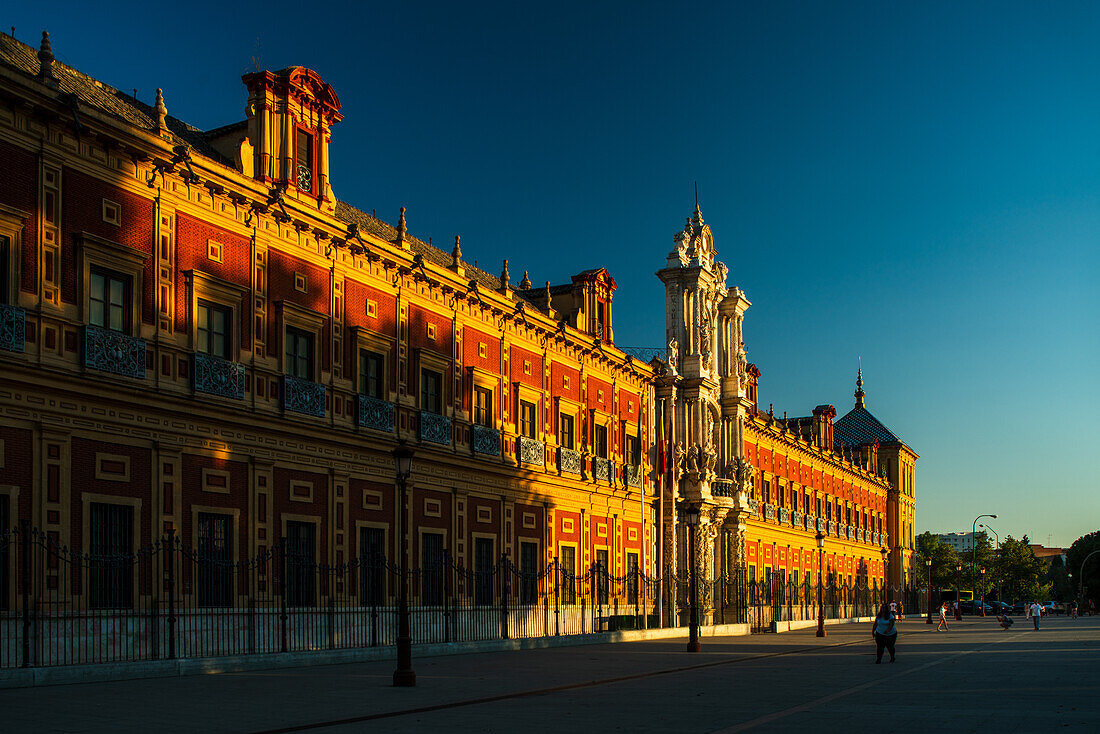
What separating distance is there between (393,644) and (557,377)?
14.6 metres

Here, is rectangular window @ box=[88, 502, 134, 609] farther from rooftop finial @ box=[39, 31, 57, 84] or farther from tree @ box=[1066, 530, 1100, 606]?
tree @ box=[1066, 530, 1100, 606]

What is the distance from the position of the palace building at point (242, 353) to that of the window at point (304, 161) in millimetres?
54

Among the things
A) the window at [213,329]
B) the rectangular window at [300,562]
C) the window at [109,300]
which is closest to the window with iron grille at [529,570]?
the rectangular window at [300,562]

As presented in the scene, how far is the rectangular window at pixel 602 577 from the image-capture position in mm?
40250

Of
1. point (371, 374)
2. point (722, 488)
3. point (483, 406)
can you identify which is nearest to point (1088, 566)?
point (722, 488)

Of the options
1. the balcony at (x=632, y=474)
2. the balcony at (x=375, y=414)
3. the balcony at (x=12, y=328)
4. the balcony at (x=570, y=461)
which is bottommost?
the balcony at (x=632, y=474)

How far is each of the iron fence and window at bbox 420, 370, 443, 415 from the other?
4236 millimetres

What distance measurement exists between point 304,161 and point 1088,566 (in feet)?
377

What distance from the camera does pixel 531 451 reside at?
3731cm

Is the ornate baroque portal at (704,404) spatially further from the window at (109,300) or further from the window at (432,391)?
the window at (109,300)

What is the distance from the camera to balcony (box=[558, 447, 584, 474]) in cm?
3919

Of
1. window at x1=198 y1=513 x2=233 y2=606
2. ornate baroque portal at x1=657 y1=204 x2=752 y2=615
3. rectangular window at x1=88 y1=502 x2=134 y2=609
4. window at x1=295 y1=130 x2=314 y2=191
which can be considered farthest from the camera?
ornate baroque portal at x1=657 y1=204 x2=752 y2=615

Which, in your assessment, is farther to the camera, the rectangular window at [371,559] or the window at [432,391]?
the window at [432,391]

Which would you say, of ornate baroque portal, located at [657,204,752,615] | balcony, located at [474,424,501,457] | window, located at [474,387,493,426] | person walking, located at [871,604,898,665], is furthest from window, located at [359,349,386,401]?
ornate baroque portal, located at [657,204,752,615]
